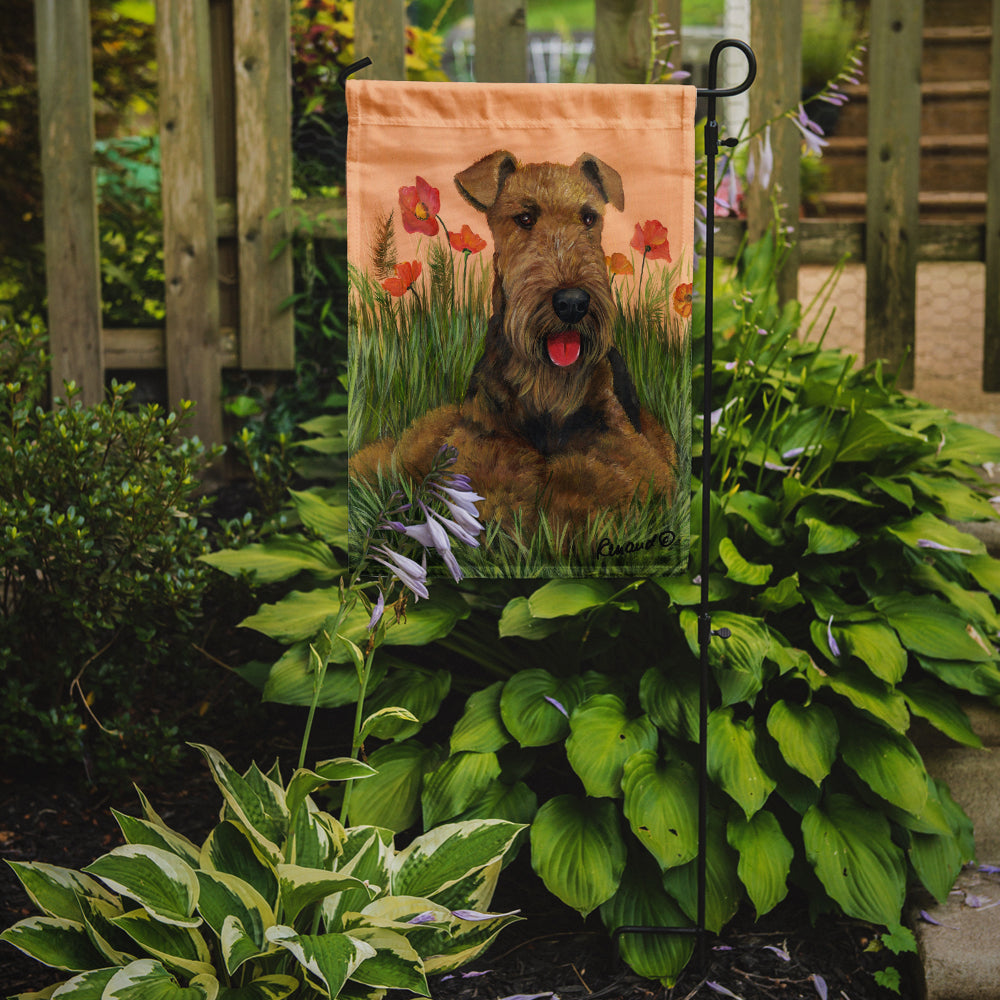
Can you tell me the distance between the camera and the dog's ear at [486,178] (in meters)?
1.83

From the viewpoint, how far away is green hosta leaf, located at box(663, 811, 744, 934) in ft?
6.50

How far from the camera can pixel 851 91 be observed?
651 centimetres

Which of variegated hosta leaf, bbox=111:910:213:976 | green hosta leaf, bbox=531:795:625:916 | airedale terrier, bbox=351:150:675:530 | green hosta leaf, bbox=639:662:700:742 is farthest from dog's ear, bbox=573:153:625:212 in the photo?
variegated hosta leaf, bbox=111:910:213:976

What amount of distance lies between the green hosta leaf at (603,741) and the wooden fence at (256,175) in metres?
1.88

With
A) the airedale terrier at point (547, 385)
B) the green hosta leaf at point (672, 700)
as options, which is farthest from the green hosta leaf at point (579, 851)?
A: the airedale terrier at point (547, 385)

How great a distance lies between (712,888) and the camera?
1.99 m

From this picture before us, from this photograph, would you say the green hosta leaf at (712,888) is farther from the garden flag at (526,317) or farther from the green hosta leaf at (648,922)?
the garden flag at (526,317)

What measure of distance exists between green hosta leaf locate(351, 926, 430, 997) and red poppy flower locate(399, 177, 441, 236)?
1.20 metres

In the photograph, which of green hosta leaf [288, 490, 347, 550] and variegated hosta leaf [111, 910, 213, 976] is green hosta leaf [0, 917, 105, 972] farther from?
green hosta leaf [288, 490, 347, 550]

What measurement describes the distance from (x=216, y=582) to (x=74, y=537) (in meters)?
0.44

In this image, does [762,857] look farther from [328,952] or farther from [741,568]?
[328,952]

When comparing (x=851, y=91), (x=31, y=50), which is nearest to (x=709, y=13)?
(x=851, y=91)
